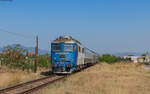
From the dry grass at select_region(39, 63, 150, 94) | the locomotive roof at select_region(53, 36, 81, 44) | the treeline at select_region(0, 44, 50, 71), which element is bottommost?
the dry grass at select_region(39, 63, 150, 94)

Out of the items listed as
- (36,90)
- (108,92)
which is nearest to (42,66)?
(36,90)

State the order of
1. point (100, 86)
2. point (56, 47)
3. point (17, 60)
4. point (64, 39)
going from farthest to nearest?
point (17, 60) → point (64, 39) → point (56, 47) → point (100, 86)

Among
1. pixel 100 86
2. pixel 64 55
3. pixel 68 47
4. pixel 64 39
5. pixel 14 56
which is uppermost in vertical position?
pixel 64 39

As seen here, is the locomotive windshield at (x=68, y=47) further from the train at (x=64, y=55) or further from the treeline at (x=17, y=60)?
the treeline at (x=17, y=60)

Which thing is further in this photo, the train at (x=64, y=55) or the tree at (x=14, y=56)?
the tree at (x=14, y=56)

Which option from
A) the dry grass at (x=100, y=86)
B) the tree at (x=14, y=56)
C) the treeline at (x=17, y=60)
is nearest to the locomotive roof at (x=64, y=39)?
the dry grass at (x=100, y=86)

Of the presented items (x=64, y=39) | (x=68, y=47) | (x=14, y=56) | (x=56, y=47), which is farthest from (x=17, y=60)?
(x=68, y=47)

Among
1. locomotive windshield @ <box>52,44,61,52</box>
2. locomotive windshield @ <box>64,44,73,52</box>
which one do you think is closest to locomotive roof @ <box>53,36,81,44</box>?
locomotive windshield @ <box>52,44,61,52</box>

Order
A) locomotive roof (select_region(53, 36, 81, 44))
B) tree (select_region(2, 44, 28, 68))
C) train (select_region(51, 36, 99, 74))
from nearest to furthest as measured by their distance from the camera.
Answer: train (select_region(51, 36, 99, 74)) → locomotive roof (select_region(53, 36, 81, 44)) → tree (select_region(2, 44, 28, 68))

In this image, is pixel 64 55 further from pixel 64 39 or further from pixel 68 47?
pixel 64 39

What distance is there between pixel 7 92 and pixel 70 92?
360 centimetres

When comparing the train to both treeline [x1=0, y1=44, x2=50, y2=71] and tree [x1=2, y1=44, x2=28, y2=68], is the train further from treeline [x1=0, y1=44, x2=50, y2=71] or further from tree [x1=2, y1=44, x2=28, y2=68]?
tree [x1=2, y1=44, x2=28, y2=68]

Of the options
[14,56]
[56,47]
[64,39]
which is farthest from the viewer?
[14,56]

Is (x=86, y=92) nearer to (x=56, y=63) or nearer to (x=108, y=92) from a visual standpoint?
(x=108, y=92)
